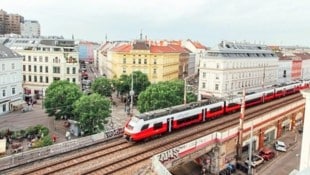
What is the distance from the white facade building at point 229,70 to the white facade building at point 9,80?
3563 cm

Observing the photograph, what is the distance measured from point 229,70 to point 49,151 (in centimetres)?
4697

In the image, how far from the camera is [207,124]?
42000 millimetres

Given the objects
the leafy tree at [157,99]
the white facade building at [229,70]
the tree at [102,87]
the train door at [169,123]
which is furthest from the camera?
the tree at [102,87]

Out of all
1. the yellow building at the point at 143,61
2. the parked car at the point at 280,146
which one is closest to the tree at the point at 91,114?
the parked car at the point at 280,146

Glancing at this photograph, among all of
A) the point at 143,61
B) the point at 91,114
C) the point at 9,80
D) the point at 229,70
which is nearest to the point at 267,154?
the point at 91,114

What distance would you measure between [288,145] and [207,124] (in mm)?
13901

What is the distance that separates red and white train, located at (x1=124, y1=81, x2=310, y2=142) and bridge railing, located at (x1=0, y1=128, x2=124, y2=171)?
98.3 inches

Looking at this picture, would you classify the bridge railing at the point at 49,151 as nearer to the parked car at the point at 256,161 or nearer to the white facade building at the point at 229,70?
the parked car at the point at 256,161

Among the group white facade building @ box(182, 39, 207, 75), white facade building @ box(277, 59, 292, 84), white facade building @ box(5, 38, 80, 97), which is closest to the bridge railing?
white facade building @ box(5, 38, 80, 97)

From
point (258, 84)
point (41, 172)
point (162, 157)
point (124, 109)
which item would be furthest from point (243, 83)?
point (41, 172)

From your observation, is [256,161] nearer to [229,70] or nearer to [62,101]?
[62,101]

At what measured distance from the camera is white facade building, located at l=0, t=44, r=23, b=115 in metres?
60.5

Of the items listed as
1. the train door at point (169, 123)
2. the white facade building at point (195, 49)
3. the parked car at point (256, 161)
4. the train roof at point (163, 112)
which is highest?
the white facade building at point (195, 49)

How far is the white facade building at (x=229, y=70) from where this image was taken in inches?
2675
